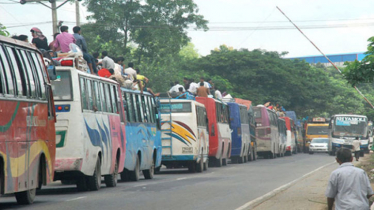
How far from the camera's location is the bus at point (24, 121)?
1127 centimetres

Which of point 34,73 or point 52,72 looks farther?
point 52,72

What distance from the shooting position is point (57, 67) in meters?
15.5

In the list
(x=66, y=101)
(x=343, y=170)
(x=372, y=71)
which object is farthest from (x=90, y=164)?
(x=343, y=170)

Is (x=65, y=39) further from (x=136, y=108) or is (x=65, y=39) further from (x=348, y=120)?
(x=348, y=120)

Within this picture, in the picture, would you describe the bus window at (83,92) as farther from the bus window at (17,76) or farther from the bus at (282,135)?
the bus at (282,135)

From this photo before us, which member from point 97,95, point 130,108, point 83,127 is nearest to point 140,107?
point 130,108

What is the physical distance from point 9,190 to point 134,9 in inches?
1605

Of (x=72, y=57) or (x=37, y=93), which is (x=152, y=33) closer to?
(x=72, y=57)

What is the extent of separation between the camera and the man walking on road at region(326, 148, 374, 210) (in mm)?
7664

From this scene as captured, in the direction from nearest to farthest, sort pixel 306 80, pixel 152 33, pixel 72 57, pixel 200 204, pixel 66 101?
pixel 200 204 < pixel 66 101 < pixel 72 57 < pixel 152 33 < pixel 306 80

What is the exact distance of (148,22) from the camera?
2036 inches

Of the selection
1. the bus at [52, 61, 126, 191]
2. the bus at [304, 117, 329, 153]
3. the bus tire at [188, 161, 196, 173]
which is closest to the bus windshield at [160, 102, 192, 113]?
the bus tire at [188, 161, 196, 173]

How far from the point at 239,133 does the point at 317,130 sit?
32.6 meters

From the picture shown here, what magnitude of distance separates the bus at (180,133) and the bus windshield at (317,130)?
43.9m
